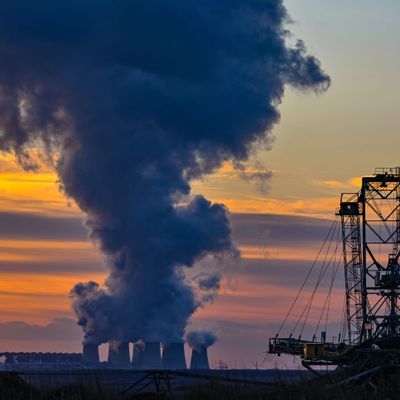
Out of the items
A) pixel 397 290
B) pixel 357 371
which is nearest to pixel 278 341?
pixel 397 290

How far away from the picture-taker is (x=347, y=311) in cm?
19200

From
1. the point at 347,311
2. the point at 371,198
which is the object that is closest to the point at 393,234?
the point at 371,198

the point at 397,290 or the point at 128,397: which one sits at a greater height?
the point at 397,290

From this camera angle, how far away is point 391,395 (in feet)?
214

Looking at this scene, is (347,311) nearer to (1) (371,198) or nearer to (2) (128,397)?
(1) (371,198)

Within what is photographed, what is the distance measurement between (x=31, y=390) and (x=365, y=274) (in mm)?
98473

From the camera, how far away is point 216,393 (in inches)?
2420

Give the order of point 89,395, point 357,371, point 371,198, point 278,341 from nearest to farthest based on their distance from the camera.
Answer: point 89,395, point 357,371, point 278,341, point 371,198

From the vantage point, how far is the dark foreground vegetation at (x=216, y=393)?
61094mm

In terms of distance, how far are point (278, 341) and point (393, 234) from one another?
21886 millimetres

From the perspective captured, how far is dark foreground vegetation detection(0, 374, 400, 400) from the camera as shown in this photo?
61.1m

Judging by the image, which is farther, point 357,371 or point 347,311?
point 347,311

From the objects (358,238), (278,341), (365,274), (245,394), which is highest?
(358,238)

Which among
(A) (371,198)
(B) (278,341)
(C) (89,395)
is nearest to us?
(C) (89,395)
